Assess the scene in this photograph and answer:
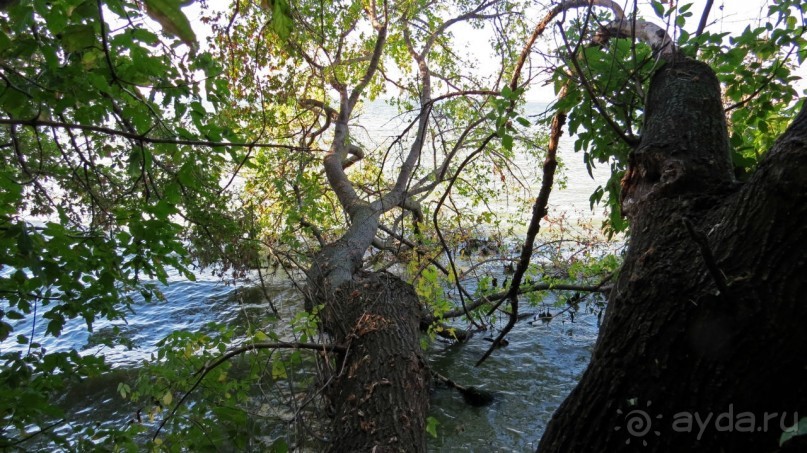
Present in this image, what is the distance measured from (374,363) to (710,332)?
2.85 m

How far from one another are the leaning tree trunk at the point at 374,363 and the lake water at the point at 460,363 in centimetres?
90

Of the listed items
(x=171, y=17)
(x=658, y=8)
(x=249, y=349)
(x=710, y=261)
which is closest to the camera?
(x=171, y=17)

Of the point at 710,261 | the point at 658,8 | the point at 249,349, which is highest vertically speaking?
the point at 658,8

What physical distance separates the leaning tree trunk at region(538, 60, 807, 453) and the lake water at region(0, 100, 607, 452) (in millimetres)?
3124

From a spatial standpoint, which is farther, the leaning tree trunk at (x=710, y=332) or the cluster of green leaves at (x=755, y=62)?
the cluster of green leaves at (x=755, y=62)

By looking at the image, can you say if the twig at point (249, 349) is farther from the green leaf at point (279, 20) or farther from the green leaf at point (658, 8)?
the green leaf at point (658, 8)

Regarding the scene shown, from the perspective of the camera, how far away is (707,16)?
7.89 feet

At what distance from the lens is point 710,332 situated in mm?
1208

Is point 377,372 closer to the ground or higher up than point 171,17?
closer to the ground

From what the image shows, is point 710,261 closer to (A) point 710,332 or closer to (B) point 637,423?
(A) point 710,332

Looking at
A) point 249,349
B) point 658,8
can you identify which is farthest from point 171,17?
point 249,349

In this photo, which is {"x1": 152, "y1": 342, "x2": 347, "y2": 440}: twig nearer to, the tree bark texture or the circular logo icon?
the tree bark texture

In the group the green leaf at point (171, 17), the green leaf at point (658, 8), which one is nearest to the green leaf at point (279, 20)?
the green leaf at point (171, 17)

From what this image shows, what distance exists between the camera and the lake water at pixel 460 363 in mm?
4809
